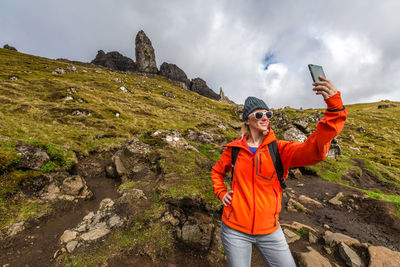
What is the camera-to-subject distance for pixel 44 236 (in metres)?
6.72

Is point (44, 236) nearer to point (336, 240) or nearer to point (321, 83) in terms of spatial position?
point (321, 83)

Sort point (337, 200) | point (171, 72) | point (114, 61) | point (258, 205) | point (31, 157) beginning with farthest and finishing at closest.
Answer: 1. point (171, 72)
2. point (114, 61)
3. point (337, 200)
4. point (31, 157)
5. point (258, 205)

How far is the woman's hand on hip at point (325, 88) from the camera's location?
2.50m

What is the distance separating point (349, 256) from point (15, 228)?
13.8m

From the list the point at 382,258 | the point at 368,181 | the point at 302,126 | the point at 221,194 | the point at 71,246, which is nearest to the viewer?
the point at 221,194

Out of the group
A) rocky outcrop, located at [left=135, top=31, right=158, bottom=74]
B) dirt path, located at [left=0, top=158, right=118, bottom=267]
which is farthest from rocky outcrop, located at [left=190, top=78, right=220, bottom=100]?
dirt path, located at [left=0, top=158, right=118, bottom=267]

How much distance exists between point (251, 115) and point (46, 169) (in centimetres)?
1249

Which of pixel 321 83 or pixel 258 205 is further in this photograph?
pixel 258 205

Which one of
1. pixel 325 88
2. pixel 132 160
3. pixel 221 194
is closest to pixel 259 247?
pixel 221 194

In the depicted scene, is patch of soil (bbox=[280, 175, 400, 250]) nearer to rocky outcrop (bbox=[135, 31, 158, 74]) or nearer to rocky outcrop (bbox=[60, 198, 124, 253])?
rocky outcrop (bbox=[60, 198, 124, 253])

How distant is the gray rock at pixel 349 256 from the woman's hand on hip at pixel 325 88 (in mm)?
7519

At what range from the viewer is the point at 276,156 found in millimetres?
3502

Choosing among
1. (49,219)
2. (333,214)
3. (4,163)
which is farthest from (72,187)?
(333,214)

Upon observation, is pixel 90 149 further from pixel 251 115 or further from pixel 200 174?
pixel 251 115
